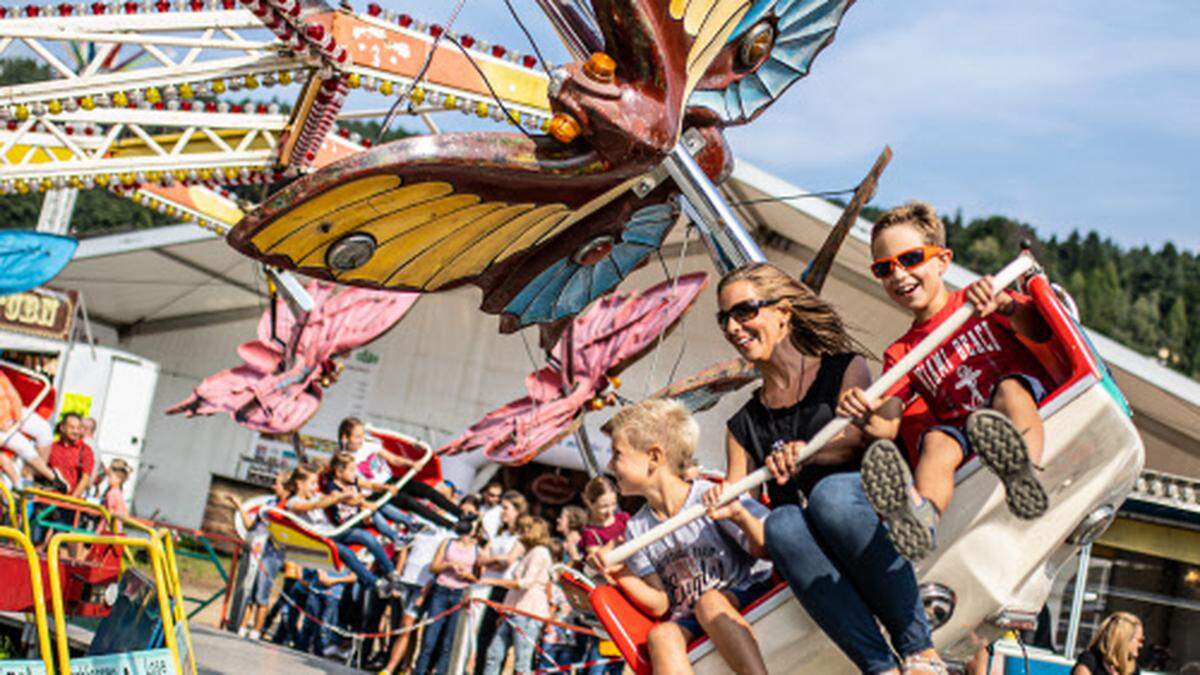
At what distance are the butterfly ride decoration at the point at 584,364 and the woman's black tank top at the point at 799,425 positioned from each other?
6.82m

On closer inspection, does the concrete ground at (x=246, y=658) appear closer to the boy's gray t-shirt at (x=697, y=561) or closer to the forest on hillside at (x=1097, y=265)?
the boy's gray t-shirt at (x=697, y=561)

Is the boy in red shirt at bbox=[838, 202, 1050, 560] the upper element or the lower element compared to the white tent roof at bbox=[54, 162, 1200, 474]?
lower

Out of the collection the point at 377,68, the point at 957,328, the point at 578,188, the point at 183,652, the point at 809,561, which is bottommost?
the point at 183,652

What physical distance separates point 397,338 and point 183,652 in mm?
18572

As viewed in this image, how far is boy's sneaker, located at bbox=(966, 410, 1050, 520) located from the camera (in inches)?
136

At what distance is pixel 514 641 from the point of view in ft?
32.8

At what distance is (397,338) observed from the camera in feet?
78.1

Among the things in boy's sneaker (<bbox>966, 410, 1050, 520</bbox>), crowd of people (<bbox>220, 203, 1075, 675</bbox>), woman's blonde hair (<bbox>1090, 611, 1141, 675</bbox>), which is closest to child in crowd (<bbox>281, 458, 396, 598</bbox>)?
woman's blonde hair (<bbox>1090, 611, 1141, 675</bbox>)

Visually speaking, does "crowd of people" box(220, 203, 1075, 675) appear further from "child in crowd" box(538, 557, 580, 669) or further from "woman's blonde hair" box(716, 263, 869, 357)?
"child in crowd" box(538, 557, 580, 669)

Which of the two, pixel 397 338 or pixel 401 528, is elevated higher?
pixel 397 338

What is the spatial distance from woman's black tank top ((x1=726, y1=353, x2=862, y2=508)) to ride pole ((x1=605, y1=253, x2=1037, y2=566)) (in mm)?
386

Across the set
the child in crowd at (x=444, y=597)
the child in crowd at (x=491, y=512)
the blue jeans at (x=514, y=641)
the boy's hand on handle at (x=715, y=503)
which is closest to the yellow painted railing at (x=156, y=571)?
the boy's hand on handle at (x=715, y=503)

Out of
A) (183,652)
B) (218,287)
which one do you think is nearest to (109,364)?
(218,287)

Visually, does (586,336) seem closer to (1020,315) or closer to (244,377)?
(244,377)
